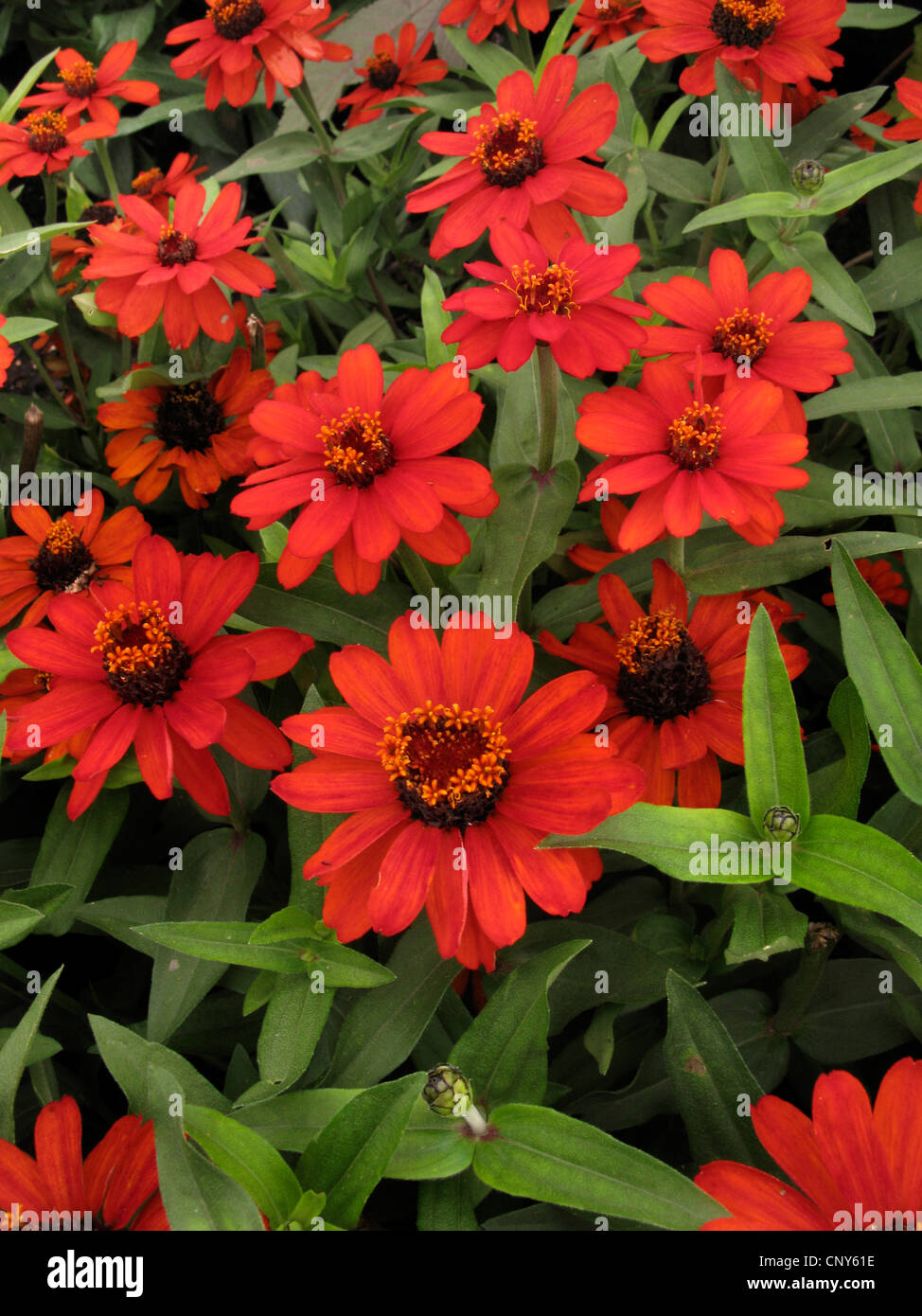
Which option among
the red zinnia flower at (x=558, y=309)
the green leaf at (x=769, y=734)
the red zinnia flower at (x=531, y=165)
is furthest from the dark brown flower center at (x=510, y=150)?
the green leaf at (x=769, y=734)

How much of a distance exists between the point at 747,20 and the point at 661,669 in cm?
69

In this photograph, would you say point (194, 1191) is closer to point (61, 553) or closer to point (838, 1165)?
point (838, 1165)

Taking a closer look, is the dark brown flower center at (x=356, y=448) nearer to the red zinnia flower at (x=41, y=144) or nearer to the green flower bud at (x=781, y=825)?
the green flower bud at (x=781, y=825)

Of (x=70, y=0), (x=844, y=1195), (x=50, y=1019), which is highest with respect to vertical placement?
(x=70, y=0)

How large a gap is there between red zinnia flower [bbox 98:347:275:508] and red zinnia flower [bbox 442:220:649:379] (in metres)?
0.36

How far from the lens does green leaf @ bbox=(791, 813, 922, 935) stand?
2.02 feet

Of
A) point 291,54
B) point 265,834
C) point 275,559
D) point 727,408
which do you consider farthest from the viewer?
point 291,54

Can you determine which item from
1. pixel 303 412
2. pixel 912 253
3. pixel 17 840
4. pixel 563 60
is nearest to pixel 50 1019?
pixel 17 840

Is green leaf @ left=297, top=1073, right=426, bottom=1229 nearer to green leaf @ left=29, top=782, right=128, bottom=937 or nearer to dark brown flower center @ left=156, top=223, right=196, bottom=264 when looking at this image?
green leaf @ left=29, top=782, right=128, bottom=937

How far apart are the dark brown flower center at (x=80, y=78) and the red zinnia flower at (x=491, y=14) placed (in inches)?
18.7

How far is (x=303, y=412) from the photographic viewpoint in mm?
756

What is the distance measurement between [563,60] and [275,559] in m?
0.50

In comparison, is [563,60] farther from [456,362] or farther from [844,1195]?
[844,1195]

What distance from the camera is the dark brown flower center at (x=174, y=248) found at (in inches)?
39.0
